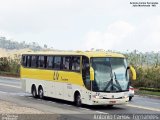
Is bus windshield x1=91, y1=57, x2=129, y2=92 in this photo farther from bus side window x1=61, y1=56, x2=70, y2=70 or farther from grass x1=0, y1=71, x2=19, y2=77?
grass x1=0, y1=71, x2=19, y2=77

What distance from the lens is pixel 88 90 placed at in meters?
24.8

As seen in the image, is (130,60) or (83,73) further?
(130,60)

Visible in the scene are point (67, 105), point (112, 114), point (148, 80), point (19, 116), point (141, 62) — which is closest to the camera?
point (19, 116)

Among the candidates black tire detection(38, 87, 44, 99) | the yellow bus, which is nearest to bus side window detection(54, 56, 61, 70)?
the yellow bus

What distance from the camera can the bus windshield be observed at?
2444 centimetres

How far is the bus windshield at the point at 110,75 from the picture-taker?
24438 millimetres

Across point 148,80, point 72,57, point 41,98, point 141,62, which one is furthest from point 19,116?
point 141,62

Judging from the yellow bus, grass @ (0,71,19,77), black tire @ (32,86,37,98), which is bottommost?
grass @ (0,71,19,77)

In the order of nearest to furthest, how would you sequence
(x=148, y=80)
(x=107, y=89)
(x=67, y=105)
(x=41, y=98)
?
(x=107, y=89) → (x=67, y=105) → (x=41, y=98) → (x=148, y=80)

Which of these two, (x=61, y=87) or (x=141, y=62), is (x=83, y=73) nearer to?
(x=61, y=87)

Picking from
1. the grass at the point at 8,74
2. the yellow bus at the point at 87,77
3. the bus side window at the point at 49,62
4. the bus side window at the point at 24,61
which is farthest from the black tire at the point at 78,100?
the grass at the point at 8,74

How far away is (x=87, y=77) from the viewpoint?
2500 centimetres

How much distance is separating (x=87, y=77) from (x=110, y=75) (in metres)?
1.21

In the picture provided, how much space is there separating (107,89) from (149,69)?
860 inches
